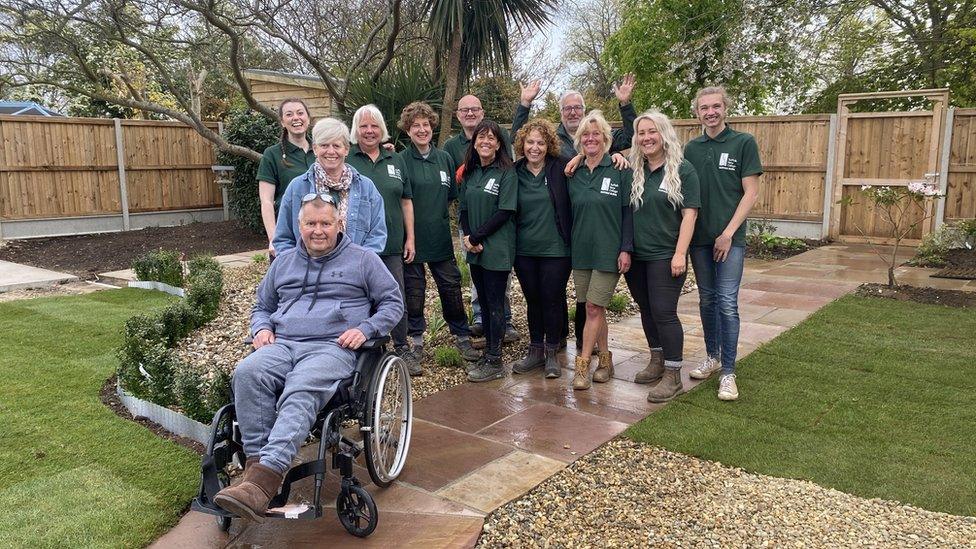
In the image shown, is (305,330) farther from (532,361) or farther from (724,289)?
(724,289)

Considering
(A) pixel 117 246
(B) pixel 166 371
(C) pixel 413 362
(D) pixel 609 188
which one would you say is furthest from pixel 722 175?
(A) pixel 117 246

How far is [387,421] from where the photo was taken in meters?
3.01

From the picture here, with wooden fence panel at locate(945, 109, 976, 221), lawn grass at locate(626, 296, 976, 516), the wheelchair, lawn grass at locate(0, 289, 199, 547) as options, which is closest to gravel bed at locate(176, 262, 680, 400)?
lawn grass at locate(0, 289, 199, 547)

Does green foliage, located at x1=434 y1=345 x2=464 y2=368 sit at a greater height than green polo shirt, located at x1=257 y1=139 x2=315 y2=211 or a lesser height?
lesser

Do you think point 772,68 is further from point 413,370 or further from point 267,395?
point 267,395

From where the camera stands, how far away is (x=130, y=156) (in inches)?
432

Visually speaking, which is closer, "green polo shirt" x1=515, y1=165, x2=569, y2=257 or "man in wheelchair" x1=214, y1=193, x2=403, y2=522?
"man in wheelchair" x1=214, y1=193, x2=403, y2=522

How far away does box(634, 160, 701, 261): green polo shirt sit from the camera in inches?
149

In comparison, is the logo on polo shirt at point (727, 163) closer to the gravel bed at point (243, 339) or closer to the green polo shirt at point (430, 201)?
the green polo shirt at point (430, 201)

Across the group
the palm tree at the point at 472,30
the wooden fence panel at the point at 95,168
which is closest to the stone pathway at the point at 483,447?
the palm tree at the point at 472,30

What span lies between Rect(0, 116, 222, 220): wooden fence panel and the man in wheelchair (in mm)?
8729

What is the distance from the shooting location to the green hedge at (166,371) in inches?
134

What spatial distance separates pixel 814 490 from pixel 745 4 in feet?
33.0

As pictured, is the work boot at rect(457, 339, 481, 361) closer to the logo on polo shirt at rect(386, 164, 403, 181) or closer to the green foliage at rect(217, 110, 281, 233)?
the logo on polo shirt at rect(386, 164, 403, 181)
